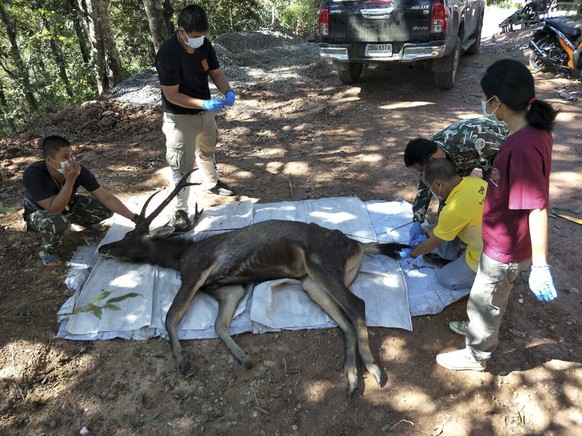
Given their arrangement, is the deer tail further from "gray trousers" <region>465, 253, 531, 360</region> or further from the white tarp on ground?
"gray trousers" <region>465, 253, 531, 360</region>

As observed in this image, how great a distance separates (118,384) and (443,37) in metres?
7.61

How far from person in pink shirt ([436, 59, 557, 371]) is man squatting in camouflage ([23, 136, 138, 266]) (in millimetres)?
3589

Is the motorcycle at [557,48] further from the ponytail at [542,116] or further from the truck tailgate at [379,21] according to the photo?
the ponytail at [542,116]

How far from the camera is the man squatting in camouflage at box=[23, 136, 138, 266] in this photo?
402 centimetres

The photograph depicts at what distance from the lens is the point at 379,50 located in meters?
7.98

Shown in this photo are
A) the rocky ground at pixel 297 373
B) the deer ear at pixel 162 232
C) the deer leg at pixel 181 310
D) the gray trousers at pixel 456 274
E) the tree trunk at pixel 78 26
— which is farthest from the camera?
the tree trunk at pixel 78 26

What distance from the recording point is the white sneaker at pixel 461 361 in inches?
119

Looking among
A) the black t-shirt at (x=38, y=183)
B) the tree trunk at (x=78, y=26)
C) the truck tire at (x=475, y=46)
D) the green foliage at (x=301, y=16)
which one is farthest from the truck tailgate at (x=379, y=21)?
the green foliage at (x=301, y=16)

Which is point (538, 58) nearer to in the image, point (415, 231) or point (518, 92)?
point (415, 231)

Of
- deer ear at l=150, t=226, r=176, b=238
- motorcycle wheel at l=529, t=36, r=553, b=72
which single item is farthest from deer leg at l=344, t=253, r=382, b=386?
motorcycle wheel at l=529, t=36, r=553, b=72

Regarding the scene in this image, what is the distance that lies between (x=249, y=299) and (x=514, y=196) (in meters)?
2.43

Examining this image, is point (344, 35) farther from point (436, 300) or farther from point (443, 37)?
point (436, 300)

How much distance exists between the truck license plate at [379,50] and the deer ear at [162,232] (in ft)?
19.0

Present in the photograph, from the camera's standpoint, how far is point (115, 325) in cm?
365
